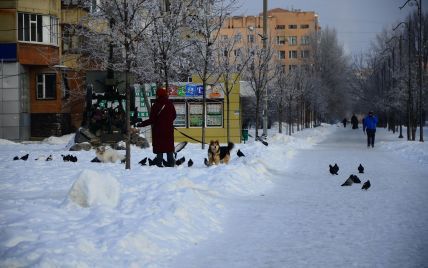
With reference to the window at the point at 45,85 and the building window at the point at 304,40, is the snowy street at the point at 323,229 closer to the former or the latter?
the window at the point at 45,85

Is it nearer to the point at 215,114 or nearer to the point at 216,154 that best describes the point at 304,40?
the point at 215,114

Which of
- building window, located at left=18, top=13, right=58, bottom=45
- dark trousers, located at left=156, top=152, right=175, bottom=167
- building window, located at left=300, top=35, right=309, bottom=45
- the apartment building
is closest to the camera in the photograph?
dark trousers, located at left=156, top=152, right=175, bottom=167

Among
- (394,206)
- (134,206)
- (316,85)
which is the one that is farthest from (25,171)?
(316,85)

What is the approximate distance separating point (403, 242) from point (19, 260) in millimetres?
4219

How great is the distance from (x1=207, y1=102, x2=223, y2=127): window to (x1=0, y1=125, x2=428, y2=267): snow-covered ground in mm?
22220

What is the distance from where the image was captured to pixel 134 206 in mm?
8227

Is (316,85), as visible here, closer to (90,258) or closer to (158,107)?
(158,107)

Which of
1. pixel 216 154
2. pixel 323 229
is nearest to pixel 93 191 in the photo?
pixel 323 229

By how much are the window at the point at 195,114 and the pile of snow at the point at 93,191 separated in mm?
26611

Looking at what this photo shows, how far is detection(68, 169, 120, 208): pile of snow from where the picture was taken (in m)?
7.91

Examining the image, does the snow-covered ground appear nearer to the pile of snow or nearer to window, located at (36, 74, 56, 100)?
the pile of snow

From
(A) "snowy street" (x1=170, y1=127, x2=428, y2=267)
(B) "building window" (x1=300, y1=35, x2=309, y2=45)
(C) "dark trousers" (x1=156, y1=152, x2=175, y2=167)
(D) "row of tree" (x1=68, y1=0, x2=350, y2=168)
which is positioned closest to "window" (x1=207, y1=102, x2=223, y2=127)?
(D) "row of tree" (x1=68, y1=0, x2=350, y2=168)

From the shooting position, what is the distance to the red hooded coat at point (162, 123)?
1432cm

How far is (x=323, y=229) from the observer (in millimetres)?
7719
